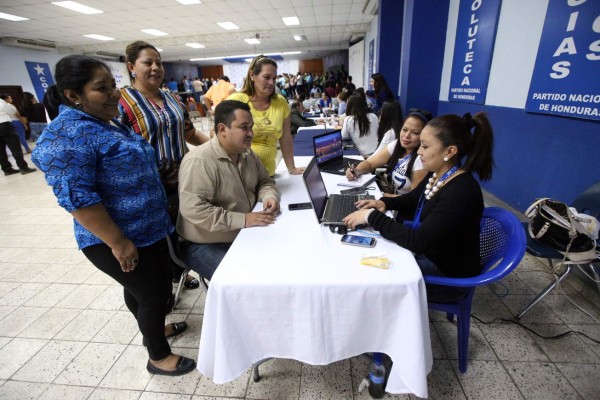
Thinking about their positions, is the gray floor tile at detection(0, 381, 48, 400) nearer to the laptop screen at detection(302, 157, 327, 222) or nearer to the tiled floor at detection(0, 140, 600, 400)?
the tiled floor at detection(0, 140, 600, 400)

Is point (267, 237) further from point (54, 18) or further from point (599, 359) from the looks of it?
point (54, 18)

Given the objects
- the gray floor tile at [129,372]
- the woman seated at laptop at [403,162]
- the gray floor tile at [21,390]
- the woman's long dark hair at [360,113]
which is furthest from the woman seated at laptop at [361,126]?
the gray floor tile at [21,390]

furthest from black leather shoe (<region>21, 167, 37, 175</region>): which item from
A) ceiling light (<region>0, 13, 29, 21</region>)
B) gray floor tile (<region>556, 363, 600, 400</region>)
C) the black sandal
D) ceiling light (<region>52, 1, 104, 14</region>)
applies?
gray floor tile (<region>556, 363, 600, 400</region>)

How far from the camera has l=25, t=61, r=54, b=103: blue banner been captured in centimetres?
992

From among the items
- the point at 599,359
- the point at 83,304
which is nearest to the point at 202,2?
the point at 83,304

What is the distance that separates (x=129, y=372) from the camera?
1.48 m

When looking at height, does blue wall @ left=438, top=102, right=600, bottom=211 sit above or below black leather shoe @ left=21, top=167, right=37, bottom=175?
above

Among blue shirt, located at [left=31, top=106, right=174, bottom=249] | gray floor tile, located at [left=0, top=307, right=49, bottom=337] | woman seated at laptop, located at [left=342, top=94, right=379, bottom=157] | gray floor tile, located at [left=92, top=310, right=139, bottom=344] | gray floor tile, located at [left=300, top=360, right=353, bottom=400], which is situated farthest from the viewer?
woman seated at laptop, located at [left=342, top=94, right=379, bottom=157]

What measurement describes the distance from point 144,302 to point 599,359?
2143 mm

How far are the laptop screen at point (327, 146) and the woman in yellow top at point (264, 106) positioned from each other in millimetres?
286

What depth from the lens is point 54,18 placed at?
698 centimetres

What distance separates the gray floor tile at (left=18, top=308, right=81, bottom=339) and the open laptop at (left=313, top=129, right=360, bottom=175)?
1.93m

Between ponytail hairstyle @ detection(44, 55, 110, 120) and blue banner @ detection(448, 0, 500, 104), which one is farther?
blue banner @ detection(448, 0, 500, 104)

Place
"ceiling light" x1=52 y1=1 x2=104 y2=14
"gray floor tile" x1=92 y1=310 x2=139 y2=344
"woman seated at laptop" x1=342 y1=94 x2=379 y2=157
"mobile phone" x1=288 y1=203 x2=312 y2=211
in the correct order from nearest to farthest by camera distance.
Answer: "mobile phone" x1=288 y1=203 x2=312 y2=211 → "gray floor tile" x1=92 y1=310 x2=139 y2=344 → "woman seated at laptop" x1=342 y1=94 x2=379 y2=157 → "ceiling light" x1=52 y1=1 x2=104 y2=14
